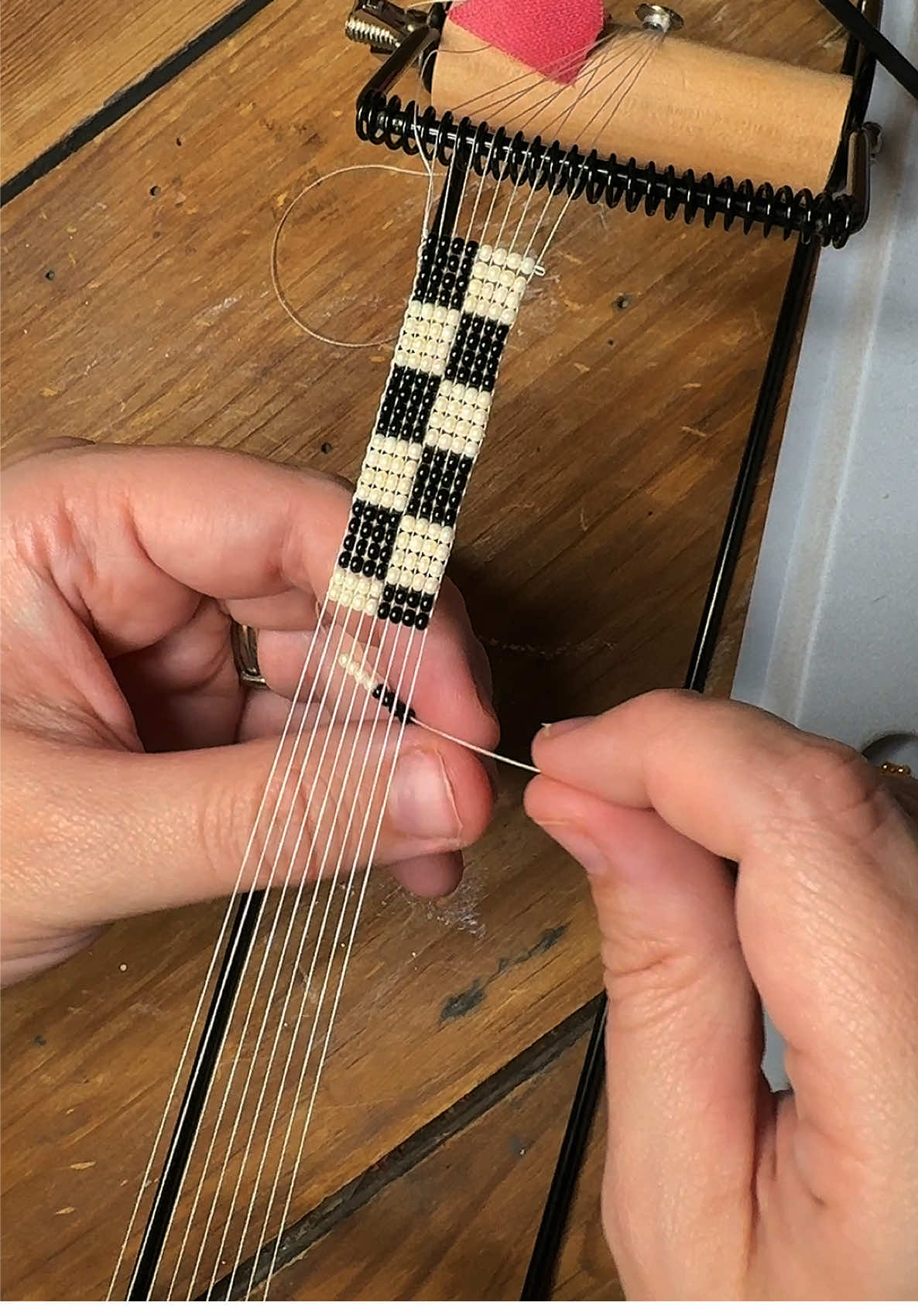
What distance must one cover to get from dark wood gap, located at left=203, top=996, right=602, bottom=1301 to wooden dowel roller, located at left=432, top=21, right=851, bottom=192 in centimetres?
42

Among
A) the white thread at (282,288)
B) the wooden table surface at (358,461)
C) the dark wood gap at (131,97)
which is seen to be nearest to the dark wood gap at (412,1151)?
the wooden table surface at (358,461)

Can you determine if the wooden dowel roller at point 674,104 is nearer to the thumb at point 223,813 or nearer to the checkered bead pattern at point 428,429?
the checkered bead pattern at point 428,429

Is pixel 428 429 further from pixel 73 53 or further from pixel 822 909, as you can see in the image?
pixel 73 53

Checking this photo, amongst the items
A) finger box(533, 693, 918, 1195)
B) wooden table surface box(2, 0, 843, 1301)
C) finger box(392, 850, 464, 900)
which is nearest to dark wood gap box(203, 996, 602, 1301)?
wooden table surface box(2, 0, 843, 1301)

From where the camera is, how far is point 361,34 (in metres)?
0.50

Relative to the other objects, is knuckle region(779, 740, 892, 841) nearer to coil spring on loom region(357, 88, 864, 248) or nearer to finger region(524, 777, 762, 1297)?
finger region(524, 777, 762, 1297)

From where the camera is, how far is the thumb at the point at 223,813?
1.51 ft

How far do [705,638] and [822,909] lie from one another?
235mm

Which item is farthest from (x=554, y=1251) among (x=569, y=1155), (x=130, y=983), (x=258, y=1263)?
(x=130, y=983)

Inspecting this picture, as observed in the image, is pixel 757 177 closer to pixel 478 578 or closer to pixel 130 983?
pixel 478 578

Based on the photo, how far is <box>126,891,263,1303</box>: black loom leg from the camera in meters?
0.56

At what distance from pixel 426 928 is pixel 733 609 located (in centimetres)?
24

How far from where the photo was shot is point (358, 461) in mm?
590

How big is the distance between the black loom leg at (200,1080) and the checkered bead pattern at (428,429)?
0.66 feet
